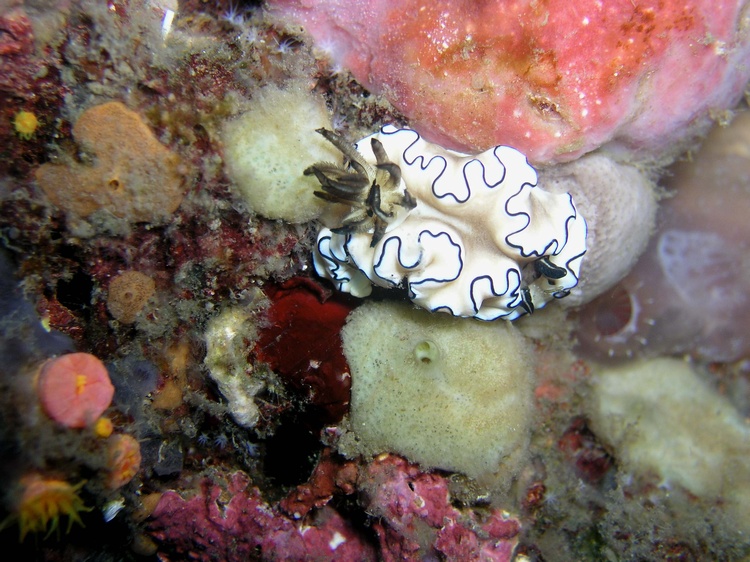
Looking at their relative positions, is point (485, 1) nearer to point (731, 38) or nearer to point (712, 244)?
point (731, 38)

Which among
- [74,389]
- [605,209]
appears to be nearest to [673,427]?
[605,209]

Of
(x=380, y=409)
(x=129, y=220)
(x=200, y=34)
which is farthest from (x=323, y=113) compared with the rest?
(x=380, y=409)

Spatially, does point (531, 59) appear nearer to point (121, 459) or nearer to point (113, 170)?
point (113, 170)

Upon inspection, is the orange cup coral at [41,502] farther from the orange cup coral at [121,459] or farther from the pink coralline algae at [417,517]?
the pink coralline algae at [417,517]

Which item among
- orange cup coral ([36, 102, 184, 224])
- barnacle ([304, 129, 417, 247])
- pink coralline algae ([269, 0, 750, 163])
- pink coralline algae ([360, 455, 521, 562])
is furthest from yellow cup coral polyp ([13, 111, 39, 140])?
pink coralline algae ([360, 455, 521, 562])

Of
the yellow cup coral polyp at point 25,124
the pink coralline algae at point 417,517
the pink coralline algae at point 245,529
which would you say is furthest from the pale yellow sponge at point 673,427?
the yellow cup coral polyp at point 25,124

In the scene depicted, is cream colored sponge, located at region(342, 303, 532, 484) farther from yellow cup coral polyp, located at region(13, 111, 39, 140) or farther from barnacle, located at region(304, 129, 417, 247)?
yellow cup coral polyp, located at region(13, 111, 39, 140)

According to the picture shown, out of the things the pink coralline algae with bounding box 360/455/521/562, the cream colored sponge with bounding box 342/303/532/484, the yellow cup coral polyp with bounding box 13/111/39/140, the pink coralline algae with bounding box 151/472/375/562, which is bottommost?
the pink coralline algae with bounding box 151/472/375/562
